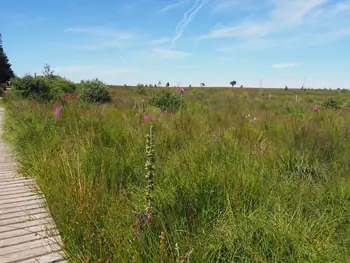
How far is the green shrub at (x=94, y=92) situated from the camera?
57.2ft

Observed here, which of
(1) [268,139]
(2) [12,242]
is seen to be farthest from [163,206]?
(1) [268,139]

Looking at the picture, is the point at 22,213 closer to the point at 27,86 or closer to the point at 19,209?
the point at 19,209

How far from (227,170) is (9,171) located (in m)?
3.42

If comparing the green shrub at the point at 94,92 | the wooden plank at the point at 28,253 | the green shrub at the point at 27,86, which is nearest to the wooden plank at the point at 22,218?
the wooden plank at the point at 28,253

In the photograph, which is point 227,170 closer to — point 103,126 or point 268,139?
point 268,139

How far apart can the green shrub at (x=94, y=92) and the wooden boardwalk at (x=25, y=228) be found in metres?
14.7

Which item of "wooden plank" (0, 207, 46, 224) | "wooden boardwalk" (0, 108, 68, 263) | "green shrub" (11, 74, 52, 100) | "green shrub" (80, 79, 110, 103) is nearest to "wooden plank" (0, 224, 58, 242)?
"wooden boardwalk" (0, 108, 68, 263)

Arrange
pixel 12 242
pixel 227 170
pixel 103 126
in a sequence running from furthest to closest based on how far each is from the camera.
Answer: pixel 103 126 < pixel 227 170 < pixel 12 242

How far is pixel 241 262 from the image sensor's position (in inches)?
62.6

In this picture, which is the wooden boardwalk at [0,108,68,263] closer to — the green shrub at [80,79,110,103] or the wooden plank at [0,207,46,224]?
the wooden plank at [0,207,46,224]

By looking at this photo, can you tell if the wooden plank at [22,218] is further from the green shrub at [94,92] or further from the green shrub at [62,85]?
the green shrub at [62,85]

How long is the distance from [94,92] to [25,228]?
1632 cm

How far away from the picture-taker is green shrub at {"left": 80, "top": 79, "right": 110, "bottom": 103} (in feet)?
57.2

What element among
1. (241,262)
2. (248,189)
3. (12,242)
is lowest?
(12,242)
